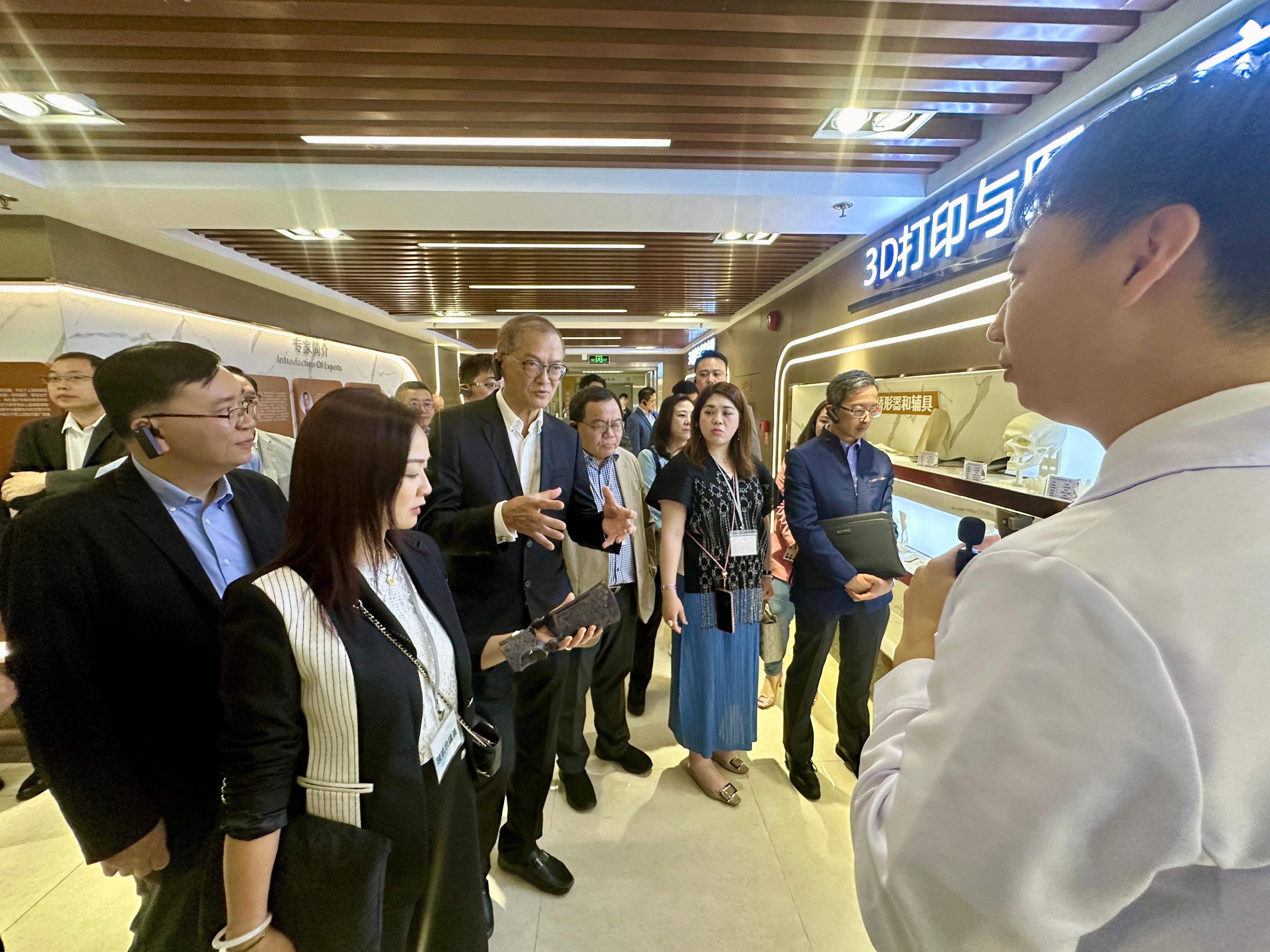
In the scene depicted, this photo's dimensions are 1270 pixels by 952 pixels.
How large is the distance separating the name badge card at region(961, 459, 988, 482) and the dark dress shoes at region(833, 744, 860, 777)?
1593 millimetres

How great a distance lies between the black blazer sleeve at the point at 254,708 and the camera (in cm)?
86

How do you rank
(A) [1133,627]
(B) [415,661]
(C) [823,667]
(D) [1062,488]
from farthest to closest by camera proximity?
(C) [823,667] < (D) [1062,488] < (B) [415,661] < (A) [1133,627]

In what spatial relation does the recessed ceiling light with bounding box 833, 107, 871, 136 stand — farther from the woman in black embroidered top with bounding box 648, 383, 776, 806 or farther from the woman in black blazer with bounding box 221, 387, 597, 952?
the woman in black blazer with bounding box 221, 387, 597, 952

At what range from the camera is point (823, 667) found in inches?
96.8

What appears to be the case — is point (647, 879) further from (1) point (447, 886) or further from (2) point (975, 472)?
(2) point (975, 472)

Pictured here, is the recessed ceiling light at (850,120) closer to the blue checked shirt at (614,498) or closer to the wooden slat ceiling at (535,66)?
the wooden slat ceiling at (535,66)

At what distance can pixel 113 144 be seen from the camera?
295 cm

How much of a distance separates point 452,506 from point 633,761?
5.59 feet

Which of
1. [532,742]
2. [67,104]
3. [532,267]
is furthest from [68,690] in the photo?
[532,267]

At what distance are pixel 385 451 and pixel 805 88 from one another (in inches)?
108

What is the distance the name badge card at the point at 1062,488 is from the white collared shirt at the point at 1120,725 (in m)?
2.16

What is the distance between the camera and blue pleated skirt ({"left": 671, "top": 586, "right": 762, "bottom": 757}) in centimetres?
231

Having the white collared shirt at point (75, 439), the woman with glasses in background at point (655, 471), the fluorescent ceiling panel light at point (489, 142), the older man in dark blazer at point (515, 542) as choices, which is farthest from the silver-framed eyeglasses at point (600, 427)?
the white collared shirt at point (75, 439)

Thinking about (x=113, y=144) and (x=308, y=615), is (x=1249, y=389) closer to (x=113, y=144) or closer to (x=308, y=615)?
(x=308, y=615)
